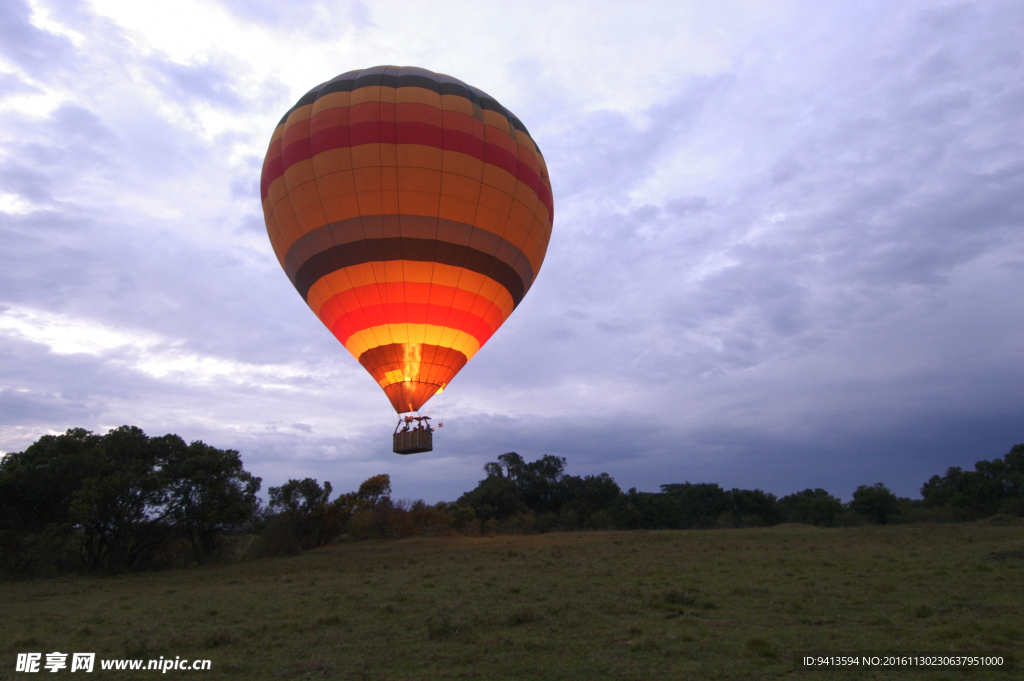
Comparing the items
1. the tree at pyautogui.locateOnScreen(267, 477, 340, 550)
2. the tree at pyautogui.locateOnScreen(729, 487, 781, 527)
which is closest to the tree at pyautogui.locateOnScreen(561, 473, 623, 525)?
the tree at pyautogui.locateOnScreen(729, 487, 781, 527)

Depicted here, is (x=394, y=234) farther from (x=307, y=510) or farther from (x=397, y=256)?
(x=307, y=510)

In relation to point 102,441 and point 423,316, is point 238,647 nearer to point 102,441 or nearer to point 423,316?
point 423,316

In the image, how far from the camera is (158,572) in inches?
931

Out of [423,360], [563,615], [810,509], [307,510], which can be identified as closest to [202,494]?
[307,510]

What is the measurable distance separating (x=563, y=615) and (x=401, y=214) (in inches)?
396

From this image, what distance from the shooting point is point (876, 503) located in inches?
1726

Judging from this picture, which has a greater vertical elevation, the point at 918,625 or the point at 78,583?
the point at 918,625

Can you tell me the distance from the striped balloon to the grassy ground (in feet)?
18.9

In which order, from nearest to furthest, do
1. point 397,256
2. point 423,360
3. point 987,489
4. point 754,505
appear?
point 397,256 < point 423,360 < point 987,489 < point 754,505

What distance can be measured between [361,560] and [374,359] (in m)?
11.1

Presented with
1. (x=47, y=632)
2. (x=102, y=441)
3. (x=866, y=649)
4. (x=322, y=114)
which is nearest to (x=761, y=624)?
(x=866, y=649)

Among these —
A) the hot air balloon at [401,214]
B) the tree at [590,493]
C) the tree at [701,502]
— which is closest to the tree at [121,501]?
the hot air balloon at [401,214]

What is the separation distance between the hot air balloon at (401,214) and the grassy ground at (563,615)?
190 inches

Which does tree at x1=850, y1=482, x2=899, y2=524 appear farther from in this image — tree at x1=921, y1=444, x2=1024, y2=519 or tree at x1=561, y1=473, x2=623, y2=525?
tree at x1=561, y1=473, x2=623, y2=525
